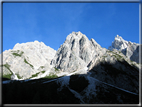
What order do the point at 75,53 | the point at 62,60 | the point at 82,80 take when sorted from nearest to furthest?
the point at 82,80 < the point at 62,60 < the point at 75,53

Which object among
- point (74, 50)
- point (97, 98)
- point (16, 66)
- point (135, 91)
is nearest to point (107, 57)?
point (135, 91)

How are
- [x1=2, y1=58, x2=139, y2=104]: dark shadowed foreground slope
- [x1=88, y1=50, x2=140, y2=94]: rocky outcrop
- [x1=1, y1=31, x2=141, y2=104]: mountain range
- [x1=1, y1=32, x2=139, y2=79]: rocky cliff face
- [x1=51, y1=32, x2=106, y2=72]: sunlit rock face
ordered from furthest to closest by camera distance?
[x1=51, y1=32, x2=106, y2=72]: sunlit rock face, [x1=1, y1=32, x2=139, y2=79]: rocky cliff face, [x1=88, y1=50, x2=140, y2=94]: rocky outcrop, [x1=1, y1=31, x2=141, y2=104]: mountain range, [x1=2, y1=58, x2=139, y2=104]: dark shadowed foreground slope

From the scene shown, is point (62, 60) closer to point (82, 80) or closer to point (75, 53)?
point (75, 53)

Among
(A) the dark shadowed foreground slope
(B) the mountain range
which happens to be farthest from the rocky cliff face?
(A) the dark shadowed foreground slope

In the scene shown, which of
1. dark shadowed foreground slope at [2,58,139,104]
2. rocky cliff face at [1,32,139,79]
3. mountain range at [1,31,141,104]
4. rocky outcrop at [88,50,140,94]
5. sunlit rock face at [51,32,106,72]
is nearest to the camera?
dark shadowed foreground slope at [2,58,139,104]

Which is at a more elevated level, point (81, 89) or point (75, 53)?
point (75, 53)

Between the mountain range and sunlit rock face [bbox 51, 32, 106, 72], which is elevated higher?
sunlit rock face [bbox 51, 32, 106, 72]

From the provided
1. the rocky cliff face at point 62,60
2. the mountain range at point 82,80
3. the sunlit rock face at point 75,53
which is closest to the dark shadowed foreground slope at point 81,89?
the mountain range at point 82,80

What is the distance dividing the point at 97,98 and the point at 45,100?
26.6 metres

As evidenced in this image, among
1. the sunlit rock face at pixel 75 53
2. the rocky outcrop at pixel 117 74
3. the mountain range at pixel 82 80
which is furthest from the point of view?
the sunlit rock face at pixel 75 53

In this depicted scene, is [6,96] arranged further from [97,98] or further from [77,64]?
[77,64]

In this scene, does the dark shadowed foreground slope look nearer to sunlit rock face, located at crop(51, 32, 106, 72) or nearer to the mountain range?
the mountain range

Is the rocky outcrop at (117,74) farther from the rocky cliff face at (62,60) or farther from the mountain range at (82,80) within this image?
the rocky cliff face at (62,60)

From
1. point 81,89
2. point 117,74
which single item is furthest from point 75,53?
point 81,89
